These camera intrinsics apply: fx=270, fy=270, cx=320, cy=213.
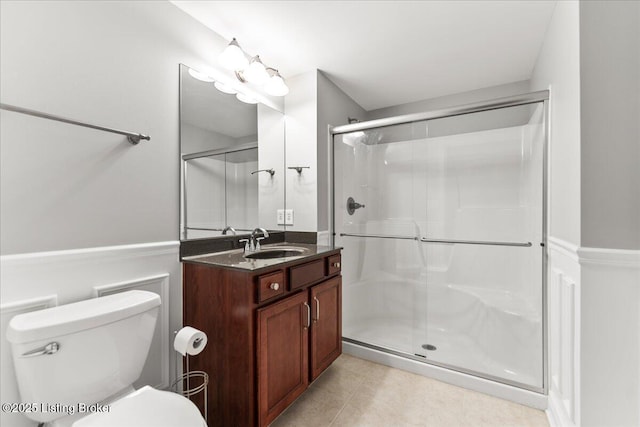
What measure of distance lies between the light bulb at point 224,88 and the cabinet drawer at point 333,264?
1318mm

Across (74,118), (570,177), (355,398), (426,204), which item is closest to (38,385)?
(74,118)

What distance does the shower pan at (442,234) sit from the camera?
75.0 inches

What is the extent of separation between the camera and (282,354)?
1385 mm

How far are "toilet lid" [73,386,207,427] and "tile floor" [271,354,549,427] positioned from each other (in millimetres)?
745

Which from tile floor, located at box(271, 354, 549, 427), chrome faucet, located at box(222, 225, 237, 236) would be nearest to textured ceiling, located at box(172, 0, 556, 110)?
chrome faucet, located at box(222, 225, 237, 236)

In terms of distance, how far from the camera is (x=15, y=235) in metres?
0.98

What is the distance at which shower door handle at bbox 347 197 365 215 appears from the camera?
2.45 meters

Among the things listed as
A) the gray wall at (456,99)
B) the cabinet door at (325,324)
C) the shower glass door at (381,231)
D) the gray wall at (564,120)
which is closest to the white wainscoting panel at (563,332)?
the gray wall at (564,120)

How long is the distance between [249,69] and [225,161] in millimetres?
645

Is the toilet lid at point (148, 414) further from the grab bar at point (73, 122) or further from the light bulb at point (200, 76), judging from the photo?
the light bulb at point (200, 76)

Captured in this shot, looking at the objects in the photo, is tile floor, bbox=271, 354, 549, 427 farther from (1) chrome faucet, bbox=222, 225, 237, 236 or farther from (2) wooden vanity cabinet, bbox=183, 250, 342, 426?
(1) chrome faucet, bbox=222, 225, 237, 236

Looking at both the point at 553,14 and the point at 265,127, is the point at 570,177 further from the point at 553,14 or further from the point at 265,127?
the point at 265,127

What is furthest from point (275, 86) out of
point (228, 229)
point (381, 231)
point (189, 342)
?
point (189, 342)

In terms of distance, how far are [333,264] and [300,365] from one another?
640 mm
